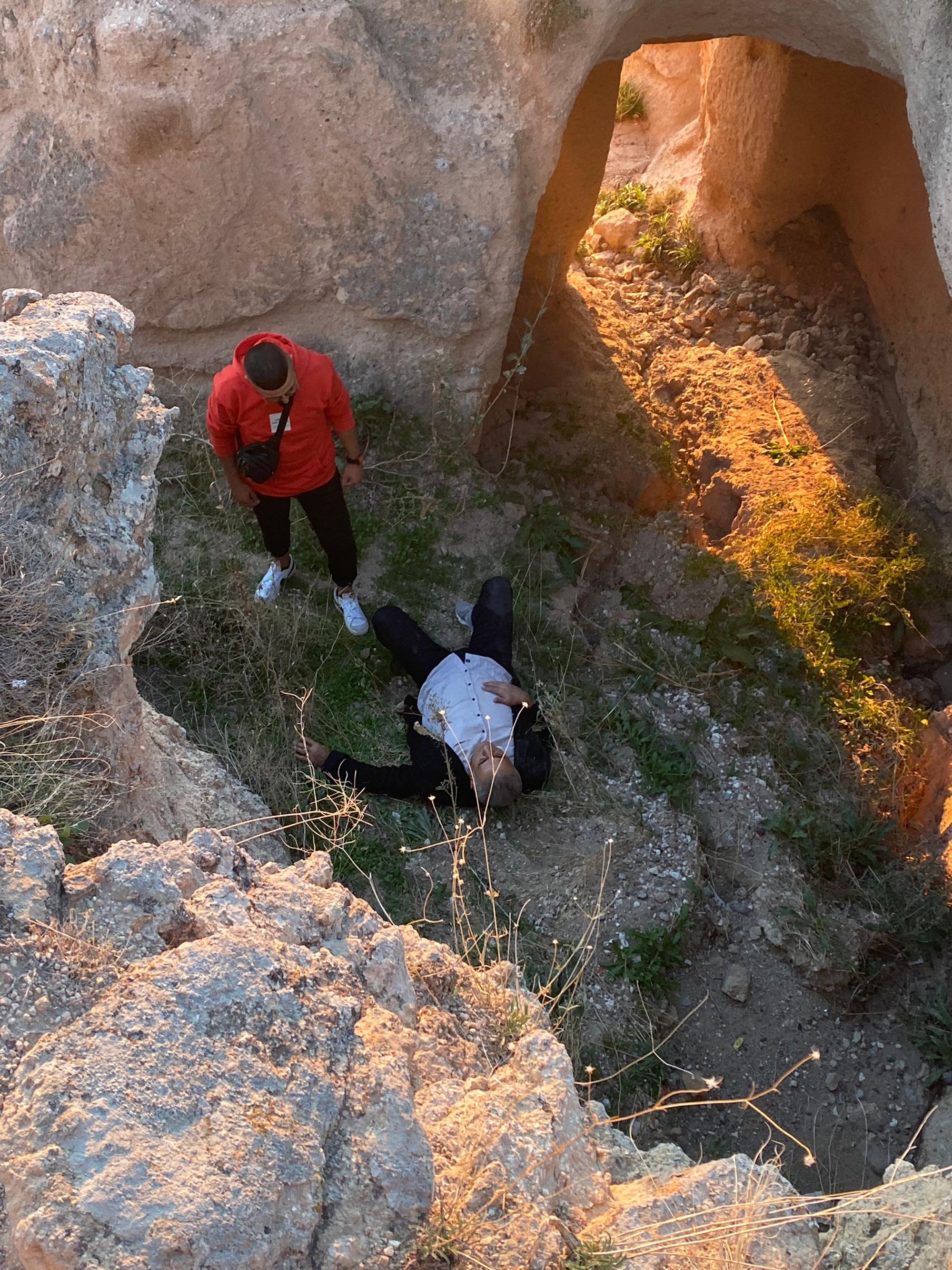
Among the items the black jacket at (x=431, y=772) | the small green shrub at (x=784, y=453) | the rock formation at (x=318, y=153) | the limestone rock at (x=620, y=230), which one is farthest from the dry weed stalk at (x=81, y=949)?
the limestone rock at (x=620, y=230)

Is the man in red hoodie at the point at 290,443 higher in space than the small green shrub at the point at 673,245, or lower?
lower

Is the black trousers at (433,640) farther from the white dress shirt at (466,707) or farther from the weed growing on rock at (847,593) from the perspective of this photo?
the weed growing on rock at (847,593)

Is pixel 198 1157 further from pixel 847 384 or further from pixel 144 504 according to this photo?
pixel 847 384

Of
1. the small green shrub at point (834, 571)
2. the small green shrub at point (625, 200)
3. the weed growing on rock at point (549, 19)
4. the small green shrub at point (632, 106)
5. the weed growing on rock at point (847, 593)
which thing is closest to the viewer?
the weed growing on rock at point (549, 19)

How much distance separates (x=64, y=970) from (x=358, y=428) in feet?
10.8

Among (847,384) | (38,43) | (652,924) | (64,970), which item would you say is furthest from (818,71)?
(64,970)

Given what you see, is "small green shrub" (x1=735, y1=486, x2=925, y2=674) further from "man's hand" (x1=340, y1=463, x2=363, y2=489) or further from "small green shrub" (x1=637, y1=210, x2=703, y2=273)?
"small green shrub" (x1=637, y1=210, x2=703, y2=273)

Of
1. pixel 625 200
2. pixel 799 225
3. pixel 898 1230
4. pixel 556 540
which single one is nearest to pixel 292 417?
pixel 556 540

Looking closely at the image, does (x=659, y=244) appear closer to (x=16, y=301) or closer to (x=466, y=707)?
(x=466, y=707)

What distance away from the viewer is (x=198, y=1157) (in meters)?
1.45

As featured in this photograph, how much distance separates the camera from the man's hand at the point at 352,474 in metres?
4.11

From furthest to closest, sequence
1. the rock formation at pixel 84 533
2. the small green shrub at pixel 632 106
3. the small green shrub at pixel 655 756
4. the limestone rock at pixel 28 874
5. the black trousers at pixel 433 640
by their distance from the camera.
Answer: the small green shrub at pixel 632 106 → the black trousers at pixel 433 640 → the small green shrub at pixel 655 756 → the rock formation at pixel 84 533 → the limestone rock at pixel 28 874

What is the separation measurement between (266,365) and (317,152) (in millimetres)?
1277

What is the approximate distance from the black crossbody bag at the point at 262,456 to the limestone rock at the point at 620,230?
4.04 metres
